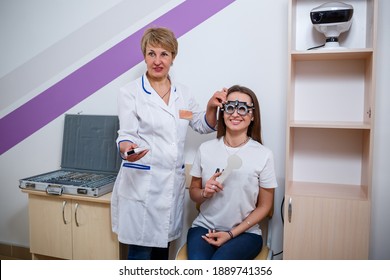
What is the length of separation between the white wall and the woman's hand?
21.8 inches

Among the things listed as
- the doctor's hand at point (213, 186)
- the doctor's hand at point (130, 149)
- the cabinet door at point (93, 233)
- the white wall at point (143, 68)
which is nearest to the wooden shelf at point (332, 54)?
the white wall at point (143, 68)

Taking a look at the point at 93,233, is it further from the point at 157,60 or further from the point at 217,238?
the point at 157,60

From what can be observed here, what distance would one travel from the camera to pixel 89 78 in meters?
2.57

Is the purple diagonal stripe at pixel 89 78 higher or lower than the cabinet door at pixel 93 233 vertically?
higher

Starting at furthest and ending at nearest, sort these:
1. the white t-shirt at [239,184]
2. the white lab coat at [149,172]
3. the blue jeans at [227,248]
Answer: the white lab coat at [149,172], the white t-shirt at [239,184], the blue jeans at [227,248]

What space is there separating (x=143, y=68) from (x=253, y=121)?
0.91 meters

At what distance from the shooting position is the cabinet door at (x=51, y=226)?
2.23 m

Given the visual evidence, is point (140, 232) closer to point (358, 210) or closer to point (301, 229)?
point (301, 229)

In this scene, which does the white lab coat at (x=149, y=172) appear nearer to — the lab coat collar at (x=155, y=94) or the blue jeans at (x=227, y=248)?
the lab coat collar at (x=155, y=94)

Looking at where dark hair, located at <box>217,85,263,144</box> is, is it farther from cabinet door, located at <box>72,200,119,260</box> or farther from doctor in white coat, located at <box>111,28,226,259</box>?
cabinet door, located at <box>72,200,119,260</box>

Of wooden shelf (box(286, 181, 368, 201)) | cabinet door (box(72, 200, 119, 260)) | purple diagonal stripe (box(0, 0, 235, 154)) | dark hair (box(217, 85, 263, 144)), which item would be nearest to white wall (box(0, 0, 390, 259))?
purple diagonal stripe (box(0, 0, 235, 154))

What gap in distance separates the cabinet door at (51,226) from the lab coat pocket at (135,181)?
51cm

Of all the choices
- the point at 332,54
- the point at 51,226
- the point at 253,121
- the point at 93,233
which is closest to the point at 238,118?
the point at 253,121
